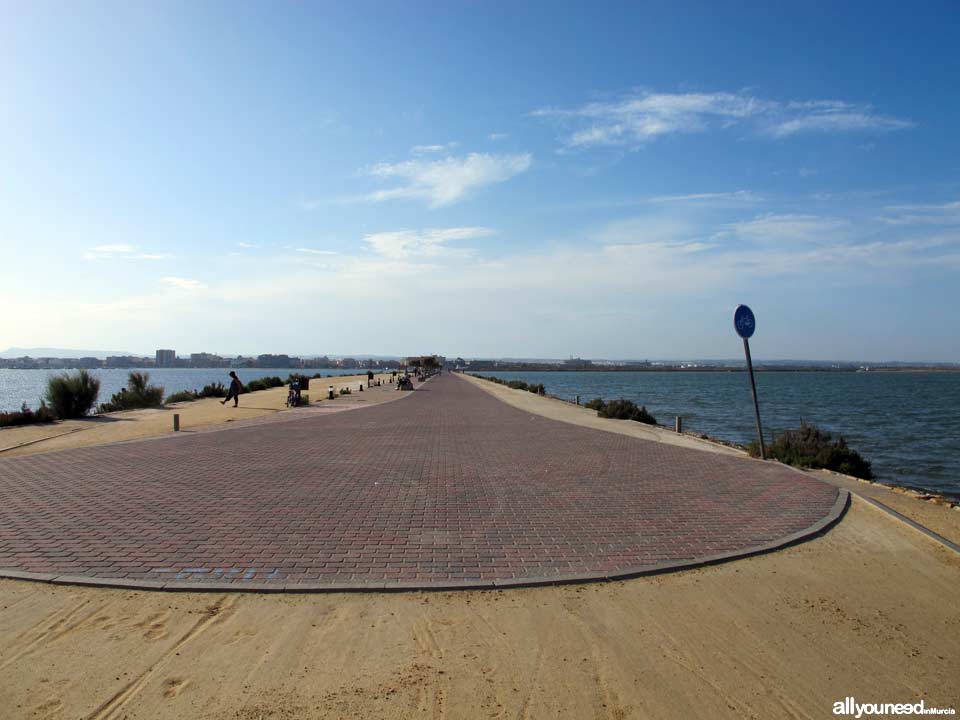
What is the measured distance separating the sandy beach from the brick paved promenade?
49cm

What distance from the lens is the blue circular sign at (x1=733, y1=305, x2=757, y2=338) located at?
12.0 meters

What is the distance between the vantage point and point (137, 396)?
26891mm

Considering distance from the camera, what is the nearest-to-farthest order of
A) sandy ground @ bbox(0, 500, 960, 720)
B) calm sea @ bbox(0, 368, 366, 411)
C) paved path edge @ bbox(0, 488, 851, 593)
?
sandy ground @ bbox(0, 500, 960, 720) → paved path edge @ bbox(0, 488, 851, 593) → calm sea @ bbox(0, 368, 366, 411)

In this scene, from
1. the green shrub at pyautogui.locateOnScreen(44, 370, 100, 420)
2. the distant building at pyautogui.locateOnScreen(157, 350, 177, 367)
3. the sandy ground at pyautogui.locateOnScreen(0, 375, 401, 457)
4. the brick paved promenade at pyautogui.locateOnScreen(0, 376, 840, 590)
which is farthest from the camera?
the distant building at pyautogui.locateOnScreen(157, 350, 177, 367)

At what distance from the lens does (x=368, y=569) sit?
17.7 ft

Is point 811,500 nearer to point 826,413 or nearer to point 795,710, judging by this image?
point 795,710

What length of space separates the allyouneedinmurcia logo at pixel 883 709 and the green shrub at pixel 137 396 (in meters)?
26.8

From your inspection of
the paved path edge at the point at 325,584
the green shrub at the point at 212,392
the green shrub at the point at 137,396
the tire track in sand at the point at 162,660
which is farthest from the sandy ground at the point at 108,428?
the tire track in sand at the point at 162,660

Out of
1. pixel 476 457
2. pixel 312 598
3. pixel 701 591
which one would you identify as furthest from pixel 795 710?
pixel 476 457

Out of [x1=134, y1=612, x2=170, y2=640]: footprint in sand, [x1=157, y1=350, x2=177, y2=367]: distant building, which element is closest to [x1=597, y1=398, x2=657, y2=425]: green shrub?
[x1=134, y1=612, x2=170, y2=640]: footprint in sand

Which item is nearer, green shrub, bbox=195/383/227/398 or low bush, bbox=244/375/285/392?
green shrub, bbox=195/383/227/398

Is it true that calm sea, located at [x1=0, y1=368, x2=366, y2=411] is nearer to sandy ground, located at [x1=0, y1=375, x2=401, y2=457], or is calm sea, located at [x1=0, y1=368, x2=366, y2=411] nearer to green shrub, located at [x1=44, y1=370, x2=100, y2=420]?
green shrub, located at [x1=44, y1=370, x2=100, y2=420]

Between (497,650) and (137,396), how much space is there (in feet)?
88.8

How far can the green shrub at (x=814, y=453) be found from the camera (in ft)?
38.4
